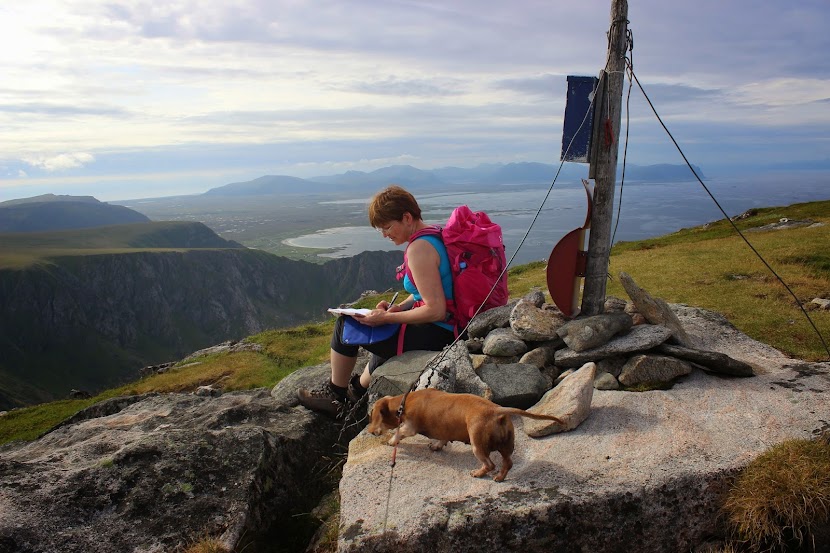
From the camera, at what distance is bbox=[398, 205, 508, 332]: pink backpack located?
705cm

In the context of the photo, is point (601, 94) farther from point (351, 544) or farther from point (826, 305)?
point (826, 305)

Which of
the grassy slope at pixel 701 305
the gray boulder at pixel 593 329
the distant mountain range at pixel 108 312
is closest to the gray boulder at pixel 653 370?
the gray boulder at pixel 593 329

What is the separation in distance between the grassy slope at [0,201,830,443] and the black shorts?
7075 millimetres

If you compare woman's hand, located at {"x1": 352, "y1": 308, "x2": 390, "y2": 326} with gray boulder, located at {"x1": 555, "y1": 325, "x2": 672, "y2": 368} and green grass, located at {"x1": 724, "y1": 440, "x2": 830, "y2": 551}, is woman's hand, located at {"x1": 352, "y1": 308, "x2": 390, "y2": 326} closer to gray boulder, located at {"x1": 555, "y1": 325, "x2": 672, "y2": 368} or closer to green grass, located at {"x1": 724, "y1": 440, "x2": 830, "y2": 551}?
gray boulder, located at {"x1": 555, "y1": 325, "x2": 672, "y2": 368}

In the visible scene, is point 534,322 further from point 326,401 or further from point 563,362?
point 326,401

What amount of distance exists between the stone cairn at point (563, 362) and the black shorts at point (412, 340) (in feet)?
0.46

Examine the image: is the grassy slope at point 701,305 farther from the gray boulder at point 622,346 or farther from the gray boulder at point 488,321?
the gray boulder at point 488,321

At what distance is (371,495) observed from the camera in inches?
215

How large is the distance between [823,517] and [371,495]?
441cm

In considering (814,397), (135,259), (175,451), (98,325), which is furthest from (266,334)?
(135,259)

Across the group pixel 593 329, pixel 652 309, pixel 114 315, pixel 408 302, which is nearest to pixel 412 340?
pixel 408 302

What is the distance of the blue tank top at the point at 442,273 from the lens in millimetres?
6750

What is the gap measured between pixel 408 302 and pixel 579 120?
12.5ft

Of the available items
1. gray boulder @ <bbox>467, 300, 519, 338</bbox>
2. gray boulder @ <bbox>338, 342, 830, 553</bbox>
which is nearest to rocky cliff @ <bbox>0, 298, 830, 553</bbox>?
gray boulder @ <bbox>338, 342, 830, 553</bbox>
